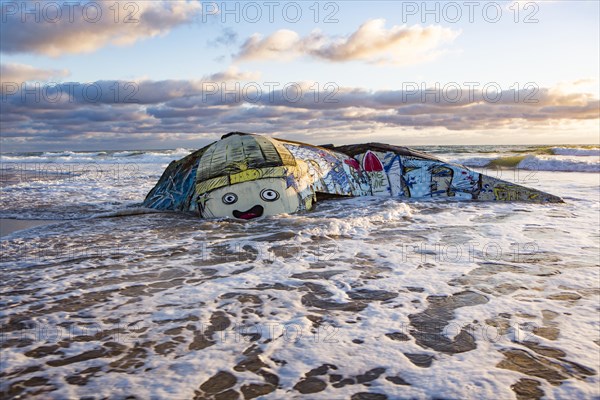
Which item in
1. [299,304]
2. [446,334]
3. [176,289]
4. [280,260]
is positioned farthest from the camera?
[280,260]

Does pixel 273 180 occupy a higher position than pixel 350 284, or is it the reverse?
pixel 273 180

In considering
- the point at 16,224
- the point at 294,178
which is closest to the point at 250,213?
the point at 294,178

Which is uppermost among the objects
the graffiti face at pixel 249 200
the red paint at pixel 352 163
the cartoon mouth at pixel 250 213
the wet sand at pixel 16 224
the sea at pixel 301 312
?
the red paint at pixel 352 163

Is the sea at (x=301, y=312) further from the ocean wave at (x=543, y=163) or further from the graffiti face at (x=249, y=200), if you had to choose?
the ocean wave at (x=543, y=163)

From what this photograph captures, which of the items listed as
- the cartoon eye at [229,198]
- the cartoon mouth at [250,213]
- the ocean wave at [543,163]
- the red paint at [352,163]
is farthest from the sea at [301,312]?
the ocean wave at [543,163]

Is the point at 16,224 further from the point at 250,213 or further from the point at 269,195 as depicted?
the point at 269,195

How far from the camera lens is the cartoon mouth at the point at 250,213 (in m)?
6.25

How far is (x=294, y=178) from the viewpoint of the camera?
269 inches

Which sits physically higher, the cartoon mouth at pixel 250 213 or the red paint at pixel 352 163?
the red paint at pixel 352 163

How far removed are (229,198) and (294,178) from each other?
1.07 m

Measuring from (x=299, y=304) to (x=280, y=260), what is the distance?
115 cm

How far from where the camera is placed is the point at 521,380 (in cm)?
205

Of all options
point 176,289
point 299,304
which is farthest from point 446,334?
point 176,289

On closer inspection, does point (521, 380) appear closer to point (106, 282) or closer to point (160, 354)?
point (160, 354)
